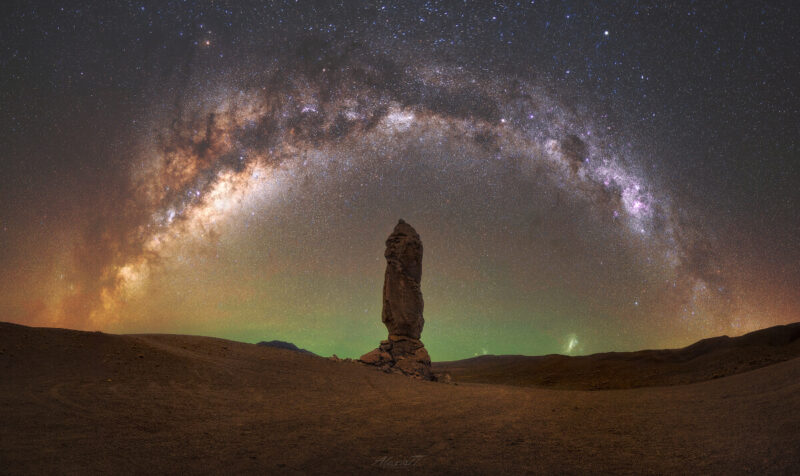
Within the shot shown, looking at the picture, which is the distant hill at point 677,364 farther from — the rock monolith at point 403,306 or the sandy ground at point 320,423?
the sandy ground at point 320,423

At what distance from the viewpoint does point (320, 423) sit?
27.7 feet

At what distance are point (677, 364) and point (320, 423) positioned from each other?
2559 cm

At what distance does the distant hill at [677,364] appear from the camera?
20.6 metres

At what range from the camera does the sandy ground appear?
18.7 feet

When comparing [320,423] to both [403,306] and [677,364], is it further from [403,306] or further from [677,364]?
[677,364]

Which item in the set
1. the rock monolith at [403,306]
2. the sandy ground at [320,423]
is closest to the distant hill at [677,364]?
the rock monolith at [403,306]

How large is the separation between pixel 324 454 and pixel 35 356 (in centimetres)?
934

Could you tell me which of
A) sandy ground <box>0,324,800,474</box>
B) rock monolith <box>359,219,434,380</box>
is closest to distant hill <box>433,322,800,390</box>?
rock monolith <box>359,219,434,380</box>

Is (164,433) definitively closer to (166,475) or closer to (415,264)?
(166,475)

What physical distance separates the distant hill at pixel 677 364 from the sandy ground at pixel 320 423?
1166cm

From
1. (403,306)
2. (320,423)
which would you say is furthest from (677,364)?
(320,423)

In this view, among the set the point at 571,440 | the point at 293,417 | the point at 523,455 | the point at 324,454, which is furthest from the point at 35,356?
the point at 571,440

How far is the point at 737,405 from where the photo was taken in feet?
27.5

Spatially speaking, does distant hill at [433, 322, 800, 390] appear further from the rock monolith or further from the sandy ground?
the sandy ground
